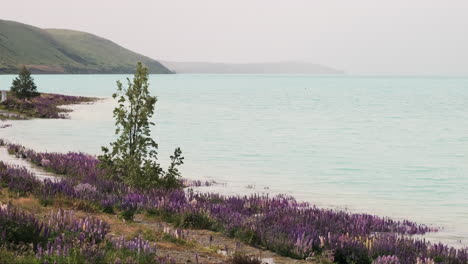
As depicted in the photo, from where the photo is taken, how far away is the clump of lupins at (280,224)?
9.24 m

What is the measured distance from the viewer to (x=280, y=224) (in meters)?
10.5

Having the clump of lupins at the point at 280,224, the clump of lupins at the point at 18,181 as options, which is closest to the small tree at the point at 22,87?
the clump of lupins at the point at 280,224

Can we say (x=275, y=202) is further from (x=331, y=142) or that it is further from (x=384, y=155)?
(x=331, y=142)

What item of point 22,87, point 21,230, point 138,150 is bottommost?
point 21,230

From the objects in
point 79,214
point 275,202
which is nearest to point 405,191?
point 275,202

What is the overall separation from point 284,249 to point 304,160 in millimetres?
22746

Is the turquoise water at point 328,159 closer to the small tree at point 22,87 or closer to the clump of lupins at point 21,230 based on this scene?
the clump of lupins at point 21,230

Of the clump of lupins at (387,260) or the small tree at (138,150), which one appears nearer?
the clump of lupins at (387,260)

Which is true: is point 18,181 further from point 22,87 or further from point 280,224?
point 22,87

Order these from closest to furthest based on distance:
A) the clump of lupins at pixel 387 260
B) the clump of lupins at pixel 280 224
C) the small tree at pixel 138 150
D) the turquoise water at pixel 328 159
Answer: the clump of lupins at pixel 387 260 → the clump of lupins at pixel 280 224 → the small tree at pixel 138 150 → the turquoise water at pixel 328 159

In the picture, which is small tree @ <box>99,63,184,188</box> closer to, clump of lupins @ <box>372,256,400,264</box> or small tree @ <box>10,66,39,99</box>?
clump of lupins @ <box>372,256,400,264</box>

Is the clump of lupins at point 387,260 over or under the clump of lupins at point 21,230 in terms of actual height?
under

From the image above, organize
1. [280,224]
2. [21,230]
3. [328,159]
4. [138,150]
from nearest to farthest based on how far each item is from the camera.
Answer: [21,230]
[280,224]
[138,150]
[328,159]

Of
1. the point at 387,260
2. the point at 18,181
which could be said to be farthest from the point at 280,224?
the point at 18,181
